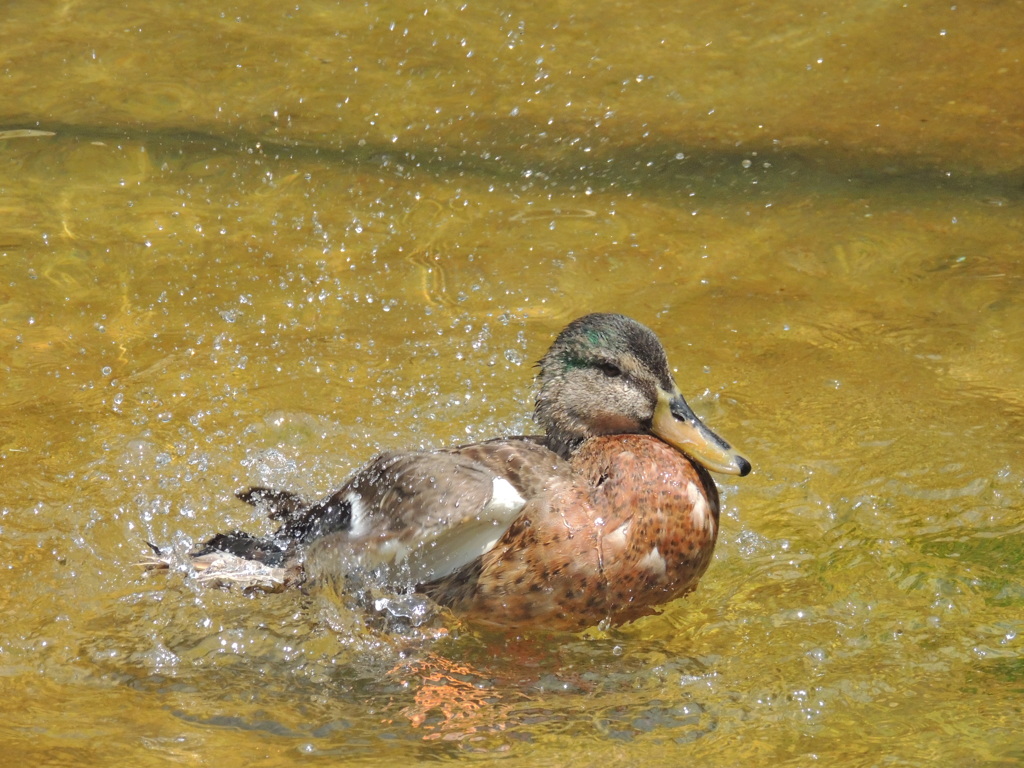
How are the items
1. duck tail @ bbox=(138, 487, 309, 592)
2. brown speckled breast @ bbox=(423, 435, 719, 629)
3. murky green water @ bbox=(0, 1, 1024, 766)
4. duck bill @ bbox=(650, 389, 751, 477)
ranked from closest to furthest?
murky green water @ bbox=(0, 1, 1024, 766) < brown speckled breast @ bbox=(423, 435, 719, 629) < duck bill @ bbox=(650, 389, 751, 477) < duck tail @ bbox=(138, 487, 309, 592)

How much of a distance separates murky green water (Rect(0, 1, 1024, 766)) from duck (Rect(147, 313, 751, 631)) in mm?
184

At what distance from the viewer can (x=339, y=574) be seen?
15.2ft

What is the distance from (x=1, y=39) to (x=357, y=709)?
6.08 m

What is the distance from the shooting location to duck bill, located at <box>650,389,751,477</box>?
4.45 meters

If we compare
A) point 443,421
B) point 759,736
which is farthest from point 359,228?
point 759,736

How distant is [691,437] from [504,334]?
183 centimetres

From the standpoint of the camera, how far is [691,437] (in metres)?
4.53

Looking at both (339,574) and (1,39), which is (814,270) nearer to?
(339,574)

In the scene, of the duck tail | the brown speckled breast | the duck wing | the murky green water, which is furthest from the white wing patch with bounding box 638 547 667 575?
the duck tail

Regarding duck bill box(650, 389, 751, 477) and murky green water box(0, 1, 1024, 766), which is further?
duck bill box(650, 389, 751, 477)

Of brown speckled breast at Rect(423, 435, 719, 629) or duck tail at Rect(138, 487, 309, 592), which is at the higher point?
brown speckled breast at Rect(423, 435, 719, 629)

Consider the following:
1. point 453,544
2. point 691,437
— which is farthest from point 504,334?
point 453,544

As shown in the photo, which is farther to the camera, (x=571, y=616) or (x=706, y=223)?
(x=706, y=223)

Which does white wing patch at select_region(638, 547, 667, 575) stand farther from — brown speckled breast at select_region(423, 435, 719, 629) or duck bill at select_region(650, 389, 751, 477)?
duck bill at select_region(650, 389, 751, 477)
